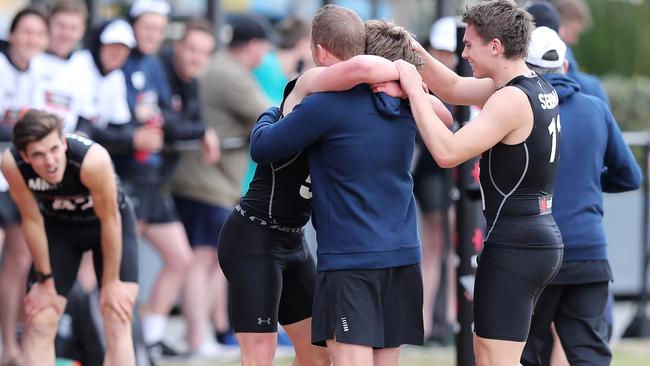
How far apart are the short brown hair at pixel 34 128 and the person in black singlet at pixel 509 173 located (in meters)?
2.01

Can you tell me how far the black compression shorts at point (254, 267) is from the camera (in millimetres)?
5477

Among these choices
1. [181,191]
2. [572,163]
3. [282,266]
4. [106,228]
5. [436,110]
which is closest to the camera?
[436,110]

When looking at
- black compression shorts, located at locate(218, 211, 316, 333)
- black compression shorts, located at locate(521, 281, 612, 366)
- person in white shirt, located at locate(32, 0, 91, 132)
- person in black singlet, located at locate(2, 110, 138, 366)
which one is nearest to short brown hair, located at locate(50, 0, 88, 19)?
person in white shirt, located at locate(32, 0, 91, 132)

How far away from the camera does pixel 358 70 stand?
15.9 feet

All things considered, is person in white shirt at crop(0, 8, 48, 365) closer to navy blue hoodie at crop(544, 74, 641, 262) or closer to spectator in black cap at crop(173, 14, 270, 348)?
spectator in black cap at crop(173, 14, 270, 348)

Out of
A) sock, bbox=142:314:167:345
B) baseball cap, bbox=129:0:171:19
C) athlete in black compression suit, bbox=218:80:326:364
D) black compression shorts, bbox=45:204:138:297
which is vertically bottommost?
sock, bbox=142:314:167:345

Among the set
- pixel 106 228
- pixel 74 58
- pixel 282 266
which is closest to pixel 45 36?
pixel 74 58

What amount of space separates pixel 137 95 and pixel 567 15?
287 centimetres

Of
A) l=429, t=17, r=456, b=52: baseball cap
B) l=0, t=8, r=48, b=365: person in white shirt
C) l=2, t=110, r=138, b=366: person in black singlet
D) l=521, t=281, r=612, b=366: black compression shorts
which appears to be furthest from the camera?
l=429, t=17, r=456, b=52: baseball cap

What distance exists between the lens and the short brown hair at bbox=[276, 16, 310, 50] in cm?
938

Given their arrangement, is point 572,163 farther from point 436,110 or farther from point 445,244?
point 445,244

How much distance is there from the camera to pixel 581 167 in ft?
19.8

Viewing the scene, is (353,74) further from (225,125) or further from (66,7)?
(225,125)

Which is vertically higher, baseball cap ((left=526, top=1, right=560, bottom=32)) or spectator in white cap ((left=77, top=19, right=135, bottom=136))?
baseball cap ((left=526, top=1, right=560, bottom=32))
